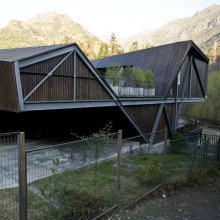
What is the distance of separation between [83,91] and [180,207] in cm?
584

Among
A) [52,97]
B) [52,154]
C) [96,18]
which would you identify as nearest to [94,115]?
[52,97]

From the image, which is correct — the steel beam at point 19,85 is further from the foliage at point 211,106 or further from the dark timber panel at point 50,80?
the foliage at point 211,106

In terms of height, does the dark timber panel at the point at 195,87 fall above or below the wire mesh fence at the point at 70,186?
above

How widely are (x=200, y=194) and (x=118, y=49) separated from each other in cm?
5768

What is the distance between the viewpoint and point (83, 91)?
1008 centimetres

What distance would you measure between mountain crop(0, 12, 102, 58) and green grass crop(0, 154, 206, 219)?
166 feet

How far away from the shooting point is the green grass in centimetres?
450

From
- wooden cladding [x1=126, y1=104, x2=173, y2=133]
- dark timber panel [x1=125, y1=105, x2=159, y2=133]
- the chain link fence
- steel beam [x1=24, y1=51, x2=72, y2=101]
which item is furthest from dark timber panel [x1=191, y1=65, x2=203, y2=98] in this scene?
steel beam [x1=24, y1=51, x2=72, y2=101]

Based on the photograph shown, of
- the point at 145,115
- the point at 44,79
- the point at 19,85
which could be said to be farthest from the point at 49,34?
the point at 19,85

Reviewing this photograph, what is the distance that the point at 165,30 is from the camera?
7766 inches

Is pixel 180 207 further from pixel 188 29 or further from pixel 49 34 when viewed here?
pixel 188 29

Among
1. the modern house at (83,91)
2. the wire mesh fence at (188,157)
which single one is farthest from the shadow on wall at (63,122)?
the wire mesh fence at (188,157)

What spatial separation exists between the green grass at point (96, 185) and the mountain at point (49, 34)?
166 ft

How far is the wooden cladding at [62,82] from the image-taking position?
8.10 m
